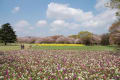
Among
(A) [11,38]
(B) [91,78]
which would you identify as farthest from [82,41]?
(B) [91,78]

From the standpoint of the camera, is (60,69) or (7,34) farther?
(7,34)

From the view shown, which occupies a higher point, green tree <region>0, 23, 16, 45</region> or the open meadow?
green tree <region>0, 23, 16, 45</region>

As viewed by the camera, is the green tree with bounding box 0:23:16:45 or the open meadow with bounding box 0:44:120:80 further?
the green tree with bounding box 0:23:16:45

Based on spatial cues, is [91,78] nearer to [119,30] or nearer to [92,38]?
[119,30]

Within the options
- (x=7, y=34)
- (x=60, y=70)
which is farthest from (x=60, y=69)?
(x=7, y=34)

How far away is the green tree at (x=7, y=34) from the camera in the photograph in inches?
1944

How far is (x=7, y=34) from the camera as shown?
162 feet

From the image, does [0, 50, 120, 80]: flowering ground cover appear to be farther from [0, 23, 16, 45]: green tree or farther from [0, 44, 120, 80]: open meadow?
[0, 23, 16, 45]: green tree

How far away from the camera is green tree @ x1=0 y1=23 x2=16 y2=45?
49.4m

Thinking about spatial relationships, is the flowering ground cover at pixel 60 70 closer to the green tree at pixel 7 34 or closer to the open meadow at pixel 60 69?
the open meadow at pixel 60 69

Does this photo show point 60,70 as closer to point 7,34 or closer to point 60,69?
point 60,69

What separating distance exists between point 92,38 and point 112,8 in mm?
36464

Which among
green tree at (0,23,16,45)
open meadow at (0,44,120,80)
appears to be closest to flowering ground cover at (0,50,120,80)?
open meadow at (0,44,120,80)

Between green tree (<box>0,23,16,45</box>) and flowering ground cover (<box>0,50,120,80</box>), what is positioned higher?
green tree (<box>0,23,16,45</box>)
